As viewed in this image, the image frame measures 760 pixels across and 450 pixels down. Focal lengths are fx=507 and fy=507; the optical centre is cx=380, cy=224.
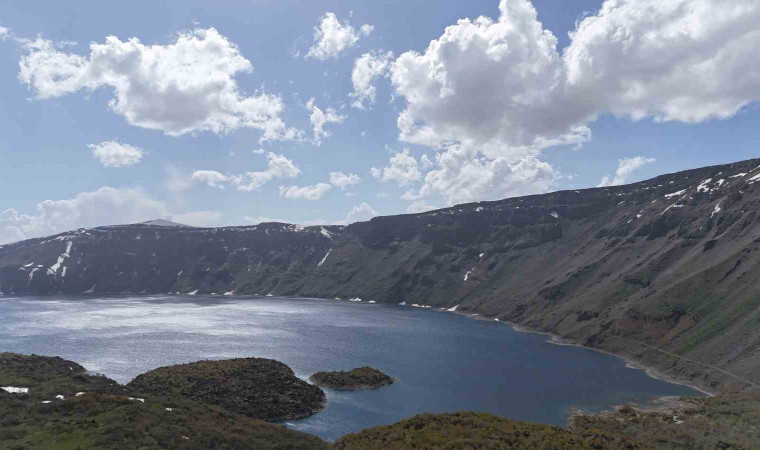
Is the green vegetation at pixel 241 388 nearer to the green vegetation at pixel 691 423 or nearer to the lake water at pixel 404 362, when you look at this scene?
the lake water at pixel 404 362

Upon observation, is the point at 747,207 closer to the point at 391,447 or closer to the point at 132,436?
the point at 391,447

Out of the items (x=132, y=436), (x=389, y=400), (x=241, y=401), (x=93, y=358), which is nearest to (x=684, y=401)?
(x=389, y=400)

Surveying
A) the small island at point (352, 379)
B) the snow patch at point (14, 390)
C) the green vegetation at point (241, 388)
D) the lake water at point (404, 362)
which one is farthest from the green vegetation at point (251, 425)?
the small island at point (352, 379)

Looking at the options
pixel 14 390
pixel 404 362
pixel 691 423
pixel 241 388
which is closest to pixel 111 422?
pixel 14 390

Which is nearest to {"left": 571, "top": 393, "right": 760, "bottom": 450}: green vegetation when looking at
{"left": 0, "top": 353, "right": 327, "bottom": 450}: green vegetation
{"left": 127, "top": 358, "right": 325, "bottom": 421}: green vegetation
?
{"left": 0, "top": 353, "right": 327, "bottom": 450}: green vegetation

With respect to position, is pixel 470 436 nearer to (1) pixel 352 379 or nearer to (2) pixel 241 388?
(2) pixel 241 388

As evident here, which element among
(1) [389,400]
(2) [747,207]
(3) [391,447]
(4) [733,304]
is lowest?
(1) [389,400]
